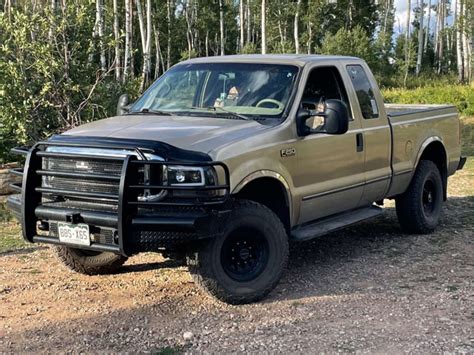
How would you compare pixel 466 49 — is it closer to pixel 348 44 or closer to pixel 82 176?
pixel 348 44

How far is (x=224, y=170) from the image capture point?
5.02m

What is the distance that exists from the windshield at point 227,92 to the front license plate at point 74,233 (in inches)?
61.7

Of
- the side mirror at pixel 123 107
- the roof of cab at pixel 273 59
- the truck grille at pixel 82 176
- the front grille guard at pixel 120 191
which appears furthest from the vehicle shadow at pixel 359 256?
the side mirror at pixel 123 107

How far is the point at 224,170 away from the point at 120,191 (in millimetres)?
788

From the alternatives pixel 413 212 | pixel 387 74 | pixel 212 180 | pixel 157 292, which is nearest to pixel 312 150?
pixel 212 180

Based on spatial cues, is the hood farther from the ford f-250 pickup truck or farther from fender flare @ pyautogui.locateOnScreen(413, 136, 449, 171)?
fender flare @ pyautogui.locateOnScreen(413, 136, 449, 171)

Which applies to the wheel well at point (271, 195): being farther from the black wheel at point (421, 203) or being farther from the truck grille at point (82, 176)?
the black wheel at point (421, 203)

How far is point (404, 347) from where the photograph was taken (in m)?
4.56

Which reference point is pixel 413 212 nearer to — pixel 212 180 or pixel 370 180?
pixel 370 180

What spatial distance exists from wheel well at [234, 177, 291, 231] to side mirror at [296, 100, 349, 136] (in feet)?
1.72

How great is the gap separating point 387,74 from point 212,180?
150ft

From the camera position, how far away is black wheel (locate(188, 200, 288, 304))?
5.13 m

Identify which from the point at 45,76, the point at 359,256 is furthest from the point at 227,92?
the point at 45,76

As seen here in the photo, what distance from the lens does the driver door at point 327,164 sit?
19.5 ft
